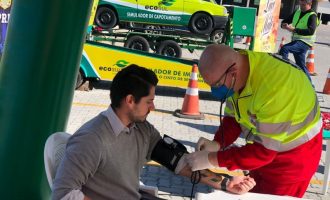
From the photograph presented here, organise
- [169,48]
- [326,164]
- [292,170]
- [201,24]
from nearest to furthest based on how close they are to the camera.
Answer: [292,170], [326,164], [169,48], [201,24]

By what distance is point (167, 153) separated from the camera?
3.04m

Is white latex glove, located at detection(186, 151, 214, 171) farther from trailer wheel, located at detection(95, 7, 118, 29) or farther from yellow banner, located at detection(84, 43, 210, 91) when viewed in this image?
trailer wheel, located at detection(95, 7, 118, 29)

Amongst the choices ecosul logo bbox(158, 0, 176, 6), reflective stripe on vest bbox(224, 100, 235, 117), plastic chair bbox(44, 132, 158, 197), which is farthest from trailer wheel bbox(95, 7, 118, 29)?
plastic chair bbox(44, 132, 158, 197)

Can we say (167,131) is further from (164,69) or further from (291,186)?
(291,186)

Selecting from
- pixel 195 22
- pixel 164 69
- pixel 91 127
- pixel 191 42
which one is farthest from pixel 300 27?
pixel 91 127

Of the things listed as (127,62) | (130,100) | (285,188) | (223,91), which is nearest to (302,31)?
(127,62)

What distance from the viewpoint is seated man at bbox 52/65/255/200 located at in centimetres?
246

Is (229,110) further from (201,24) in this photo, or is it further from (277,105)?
(201,24)

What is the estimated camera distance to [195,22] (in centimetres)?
1503

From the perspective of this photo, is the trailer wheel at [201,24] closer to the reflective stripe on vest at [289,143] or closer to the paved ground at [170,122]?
the paved ground at [170,122]

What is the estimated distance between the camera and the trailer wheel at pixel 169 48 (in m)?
12.4

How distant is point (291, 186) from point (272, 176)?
0.37ft

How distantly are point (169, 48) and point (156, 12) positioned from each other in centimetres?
224

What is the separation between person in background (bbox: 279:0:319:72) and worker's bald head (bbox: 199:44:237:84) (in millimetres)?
6495
